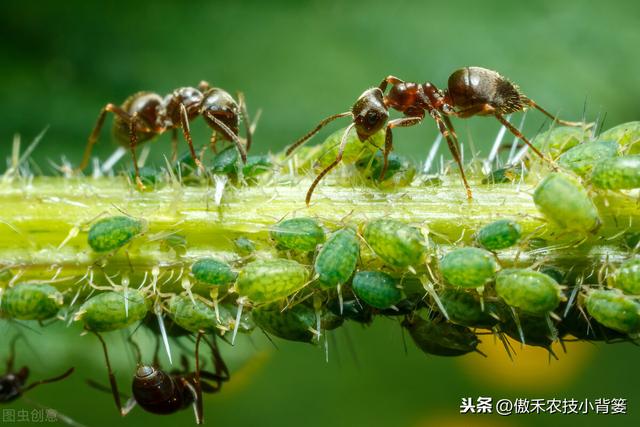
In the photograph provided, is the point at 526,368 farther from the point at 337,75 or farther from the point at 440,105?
the point at 337,75

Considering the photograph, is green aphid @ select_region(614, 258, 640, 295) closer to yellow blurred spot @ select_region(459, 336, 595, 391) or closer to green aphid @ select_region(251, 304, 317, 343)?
green aphid @ select_region(251, 304, 317, 343)

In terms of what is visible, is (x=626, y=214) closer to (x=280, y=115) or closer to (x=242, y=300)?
(x=242, y=300)

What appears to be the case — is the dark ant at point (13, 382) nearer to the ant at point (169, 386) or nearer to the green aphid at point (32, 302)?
the ant at point (169, 386)

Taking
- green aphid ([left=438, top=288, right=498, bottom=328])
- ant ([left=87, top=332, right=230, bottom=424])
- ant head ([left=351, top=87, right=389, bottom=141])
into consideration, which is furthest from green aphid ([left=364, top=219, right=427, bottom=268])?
ant ([left=87, top=332, right=230, bottom=424])

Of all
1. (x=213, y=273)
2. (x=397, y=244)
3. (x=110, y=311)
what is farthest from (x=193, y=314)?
(x=397, y=244)

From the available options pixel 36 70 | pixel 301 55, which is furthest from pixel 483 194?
pixel 36 70

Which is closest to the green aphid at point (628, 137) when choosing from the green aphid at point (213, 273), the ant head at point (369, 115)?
the ant head at point (369, 115)
